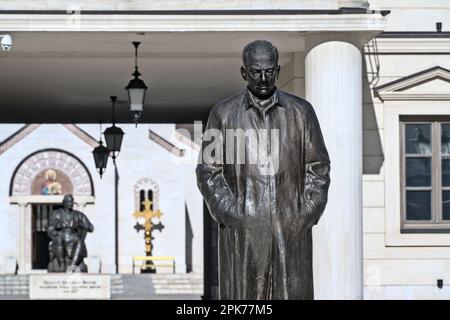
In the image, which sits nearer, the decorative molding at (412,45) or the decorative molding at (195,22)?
the decorative molding at (195,22)

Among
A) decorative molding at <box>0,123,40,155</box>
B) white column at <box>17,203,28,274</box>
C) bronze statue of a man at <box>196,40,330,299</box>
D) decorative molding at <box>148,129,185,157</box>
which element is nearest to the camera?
bronze statue of a man at <box>196,40,330,299</box>

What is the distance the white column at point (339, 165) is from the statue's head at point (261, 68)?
717cm

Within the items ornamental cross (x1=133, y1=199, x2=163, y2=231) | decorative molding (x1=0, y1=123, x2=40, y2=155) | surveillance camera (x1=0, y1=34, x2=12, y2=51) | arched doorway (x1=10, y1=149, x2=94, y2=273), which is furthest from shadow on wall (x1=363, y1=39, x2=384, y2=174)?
decorative molding (x1=0, y1=123, x2=40, y2=155)

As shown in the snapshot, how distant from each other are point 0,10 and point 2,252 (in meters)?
40.2

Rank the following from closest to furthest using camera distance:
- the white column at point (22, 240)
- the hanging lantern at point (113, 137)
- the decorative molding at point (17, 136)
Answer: the hanging lantern at point (113, 137) → the white column at point (22, 240) → the decorative molding at point (17, 136)

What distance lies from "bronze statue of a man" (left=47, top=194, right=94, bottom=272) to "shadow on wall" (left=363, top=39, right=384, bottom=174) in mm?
11673

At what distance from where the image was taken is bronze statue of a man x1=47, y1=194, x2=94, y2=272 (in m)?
26.8

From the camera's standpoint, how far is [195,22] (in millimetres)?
14133

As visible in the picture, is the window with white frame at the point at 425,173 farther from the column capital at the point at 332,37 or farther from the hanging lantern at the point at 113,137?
the hanging lantern at the point at 113,137

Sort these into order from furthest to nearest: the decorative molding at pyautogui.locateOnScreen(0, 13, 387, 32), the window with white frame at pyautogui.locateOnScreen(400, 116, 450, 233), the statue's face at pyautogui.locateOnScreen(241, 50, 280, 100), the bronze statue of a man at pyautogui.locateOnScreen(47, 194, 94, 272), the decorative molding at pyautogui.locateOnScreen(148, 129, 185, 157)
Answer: the decorative molding at pyautogui.locateOnScreen(148, 129, 185, 157)
the bronze statue of a man at pyautogui.locateOnScreen(47, 194, 94, 272)
the window with white frame at pyautogui.locateOnScreen(400, 116, 450, 233)
the decorative molding at pyautogui.locateOnScreen(0, 13, 387, 32)
the statue's face at pyautogui.locateOnScreen(241, 50, 280, 100)

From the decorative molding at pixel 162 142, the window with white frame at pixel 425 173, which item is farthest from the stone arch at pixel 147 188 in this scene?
the window with white frame at pixel 425 173

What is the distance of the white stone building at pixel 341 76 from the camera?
14.1 metres

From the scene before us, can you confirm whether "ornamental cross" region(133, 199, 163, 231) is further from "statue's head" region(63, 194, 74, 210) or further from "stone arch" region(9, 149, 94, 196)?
"statue's head" region(63, 194, 74, 210)

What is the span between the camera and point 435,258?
15914 mm
